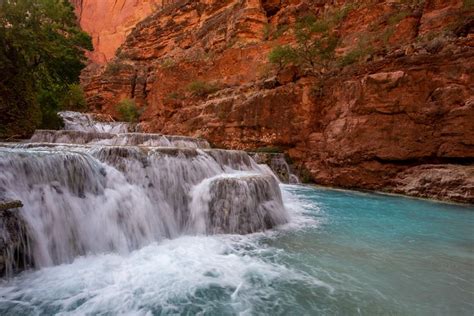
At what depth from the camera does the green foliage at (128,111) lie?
2264 centimetres

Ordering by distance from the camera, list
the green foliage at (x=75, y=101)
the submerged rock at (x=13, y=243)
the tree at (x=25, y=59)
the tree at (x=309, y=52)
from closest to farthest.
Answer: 1. the submerged rock at (x=13, y=243)
2. the tree at (x=25, y=59)
3. the tree at (x=309, y=52)
4. the green foliage at (x=75, y=101)

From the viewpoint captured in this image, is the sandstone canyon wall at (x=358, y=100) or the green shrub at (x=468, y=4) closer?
the sandstone canyon wall at (x=358, y=100)

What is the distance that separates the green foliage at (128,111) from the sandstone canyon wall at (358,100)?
4.27 metres

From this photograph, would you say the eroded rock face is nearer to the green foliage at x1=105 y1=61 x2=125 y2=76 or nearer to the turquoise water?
the green foliage at x1=105 y1=61 x2=125 y2=76

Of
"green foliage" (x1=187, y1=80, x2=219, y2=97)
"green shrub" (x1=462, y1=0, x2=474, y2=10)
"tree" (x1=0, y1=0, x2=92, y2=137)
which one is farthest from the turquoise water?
"green foliage" (x1=187, y1=80, x2=219, y2=97)

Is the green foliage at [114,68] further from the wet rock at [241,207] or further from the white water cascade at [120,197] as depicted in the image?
the wet rock at [241,207]

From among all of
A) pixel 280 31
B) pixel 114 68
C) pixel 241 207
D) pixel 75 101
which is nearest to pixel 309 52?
pixel 280 31

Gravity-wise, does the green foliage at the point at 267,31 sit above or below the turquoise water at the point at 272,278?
above

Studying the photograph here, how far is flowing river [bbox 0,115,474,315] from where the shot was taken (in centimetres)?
265

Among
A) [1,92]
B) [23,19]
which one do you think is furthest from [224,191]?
[23,19]

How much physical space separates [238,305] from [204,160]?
4.45 meters

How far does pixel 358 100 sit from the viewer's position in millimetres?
9922

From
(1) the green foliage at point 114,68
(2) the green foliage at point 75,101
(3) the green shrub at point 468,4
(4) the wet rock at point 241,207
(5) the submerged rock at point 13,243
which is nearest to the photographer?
(5) the submerged rock at point 13,243

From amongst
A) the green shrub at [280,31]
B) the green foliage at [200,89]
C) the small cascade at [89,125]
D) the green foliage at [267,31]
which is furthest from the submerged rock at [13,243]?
the green foliage at [267,31]
